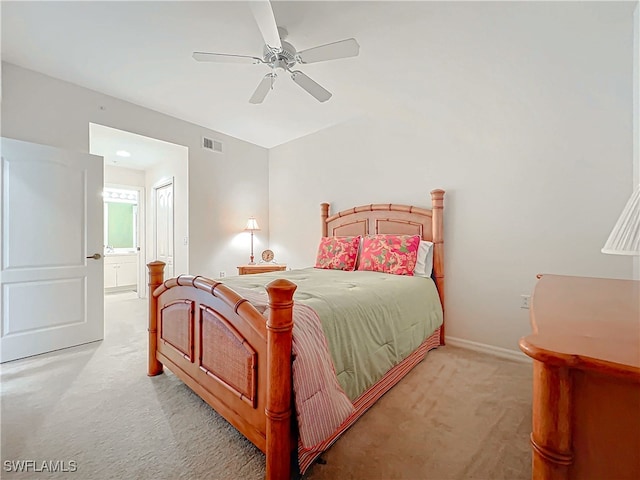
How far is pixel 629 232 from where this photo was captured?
931 mm

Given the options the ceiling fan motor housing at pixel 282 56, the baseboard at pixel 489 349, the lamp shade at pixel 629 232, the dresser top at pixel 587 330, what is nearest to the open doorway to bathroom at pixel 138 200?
the ceiling fan motor housing at pixel 282 56

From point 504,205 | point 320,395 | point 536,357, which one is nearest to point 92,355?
point 320,395

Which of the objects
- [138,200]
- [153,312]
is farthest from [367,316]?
[138,200]

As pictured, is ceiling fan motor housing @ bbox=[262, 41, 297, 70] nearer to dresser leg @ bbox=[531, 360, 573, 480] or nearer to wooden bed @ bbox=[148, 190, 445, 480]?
wooden bed @ bbox=[148, 190, 445, 480]

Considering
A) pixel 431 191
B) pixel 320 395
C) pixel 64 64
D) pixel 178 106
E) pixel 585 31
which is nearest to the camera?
pixel 320 395

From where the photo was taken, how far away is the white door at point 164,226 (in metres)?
4.67

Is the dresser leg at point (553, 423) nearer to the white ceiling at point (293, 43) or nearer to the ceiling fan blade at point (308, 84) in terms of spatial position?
the white ceiling at point (293, 43)

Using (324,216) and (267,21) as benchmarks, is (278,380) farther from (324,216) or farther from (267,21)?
(324,216)

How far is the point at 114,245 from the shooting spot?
260 inches

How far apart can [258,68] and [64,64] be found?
5.80 ft

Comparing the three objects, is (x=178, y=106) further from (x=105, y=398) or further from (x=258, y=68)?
(x=105, y=398)

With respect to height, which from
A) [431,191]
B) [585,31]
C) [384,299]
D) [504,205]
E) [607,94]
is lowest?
[384,299]

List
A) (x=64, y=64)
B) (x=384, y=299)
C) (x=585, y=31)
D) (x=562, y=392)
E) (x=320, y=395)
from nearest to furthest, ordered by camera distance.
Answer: (x=562, y=392) < (x=320, y=395) < (x=585, y=31) < (x=384, y=299) < (x=64, y=64)
